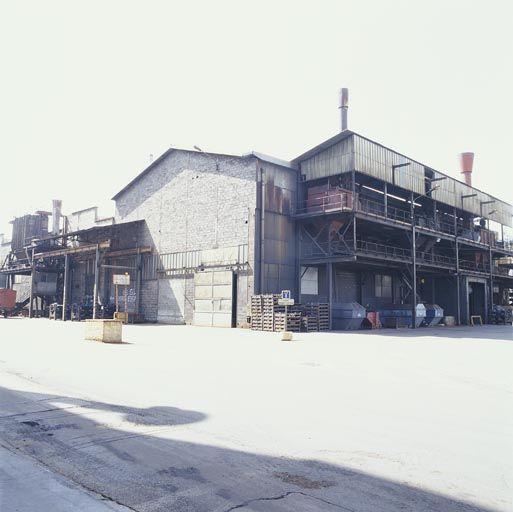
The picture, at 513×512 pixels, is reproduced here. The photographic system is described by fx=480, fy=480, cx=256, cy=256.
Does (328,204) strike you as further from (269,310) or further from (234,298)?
(234,298)

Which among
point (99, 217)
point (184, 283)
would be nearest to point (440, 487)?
point (184, 283)

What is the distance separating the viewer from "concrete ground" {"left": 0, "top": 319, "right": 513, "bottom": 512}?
4043mm

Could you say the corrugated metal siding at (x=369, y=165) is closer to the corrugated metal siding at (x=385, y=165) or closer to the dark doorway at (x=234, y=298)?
the corrugated metal siding at (x=385, y=165)

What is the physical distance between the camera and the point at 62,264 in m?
44.8

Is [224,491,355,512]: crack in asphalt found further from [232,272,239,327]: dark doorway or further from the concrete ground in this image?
[232,272,239,327]: dark doorway

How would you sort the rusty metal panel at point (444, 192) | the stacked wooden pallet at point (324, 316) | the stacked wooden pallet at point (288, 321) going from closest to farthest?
the stacked wooden pallet at point (288, 321), the stacked wooden pallet at point (324, 316), the rusty metal panel at point (444, 192)

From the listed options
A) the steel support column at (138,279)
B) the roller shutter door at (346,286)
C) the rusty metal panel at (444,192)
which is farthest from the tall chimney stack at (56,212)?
the rusty metal panel at (444,192)

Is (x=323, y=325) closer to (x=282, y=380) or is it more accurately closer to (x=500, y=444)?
(x=282, y=380)

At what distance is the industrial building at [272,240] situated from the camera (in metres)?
29.5

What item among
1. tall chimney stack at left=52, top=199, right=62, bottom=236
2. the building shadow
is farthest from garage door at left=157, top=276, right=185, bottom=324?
the building shadow

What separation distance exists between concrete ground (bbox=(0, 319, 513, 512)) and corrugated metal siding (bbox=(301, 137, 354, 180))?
2038cm

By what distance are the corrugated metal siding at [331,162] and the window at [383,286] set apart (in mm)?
11113

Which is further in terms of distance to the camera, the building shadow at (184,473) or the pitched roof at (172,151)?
the pitched roof at (172,151)

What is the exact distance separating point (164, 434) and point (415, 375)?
7.43 meters
